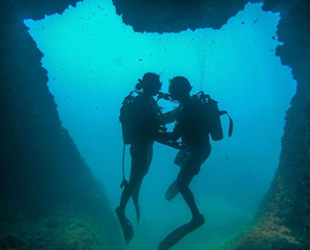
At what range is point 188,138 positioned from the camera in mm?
5270

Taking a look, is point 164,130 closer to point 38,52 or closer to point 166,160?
point 38,52

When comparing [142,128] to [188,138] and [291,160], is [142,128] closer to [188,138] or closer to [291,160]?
[188,138]

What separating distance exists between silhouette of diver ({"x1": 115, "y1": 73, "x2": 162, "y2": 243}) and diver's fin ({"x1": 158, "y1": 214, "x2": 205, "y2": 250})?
1.04 metres

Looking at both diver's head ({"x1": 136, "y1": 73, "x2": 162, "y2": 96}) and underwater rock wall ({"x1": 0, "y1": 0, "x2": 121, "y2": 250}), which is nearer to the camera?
diver's head ({"x1": 136, "y1": 73, "x2": 162, "y2": 96})

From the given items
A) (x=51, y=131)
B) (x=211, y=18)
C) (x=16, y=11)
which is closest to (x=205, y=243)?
(x=51, y=131)

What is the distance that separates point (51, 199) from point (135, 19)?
995 cm

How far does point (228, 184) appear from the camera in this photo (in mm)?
61938

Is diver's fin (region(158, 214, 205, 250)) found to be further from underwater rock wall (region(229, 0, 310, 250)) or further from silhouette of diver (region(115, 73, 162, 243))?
underwater rock wall (region(229, 0, 310, 250))

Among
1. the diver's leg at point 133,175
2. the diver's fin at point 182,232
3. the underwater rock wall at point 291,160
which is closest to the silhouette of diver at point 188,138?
the diver's fin at point 182,232

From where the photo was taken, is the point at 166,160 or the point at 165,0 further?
the point at 166,160

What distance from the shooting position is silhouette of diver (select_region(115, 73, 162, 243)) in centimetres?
554

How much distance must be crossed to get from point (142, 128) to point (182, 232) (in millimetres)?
2882

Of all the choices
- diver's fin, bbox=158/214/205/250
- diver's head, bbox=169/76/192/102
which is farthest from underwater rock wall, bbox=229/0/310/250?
diver's head, bbox=169/76/192/102

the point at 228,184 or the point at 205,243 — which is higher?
the point at 228,184
